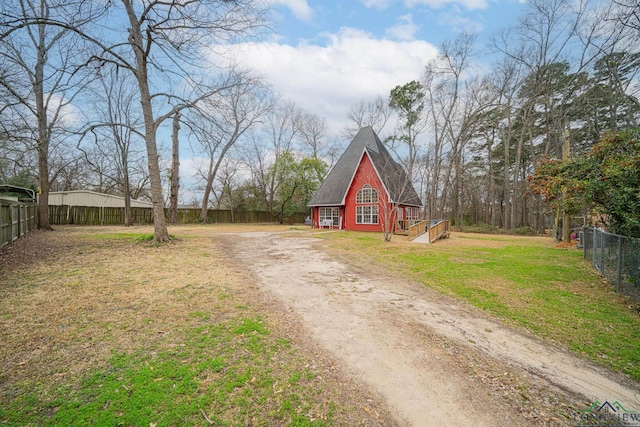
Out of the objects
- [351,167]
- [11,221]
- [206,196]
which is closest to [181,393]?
[11,221]

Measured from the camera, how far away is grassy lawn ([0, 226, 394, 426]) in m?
2.20

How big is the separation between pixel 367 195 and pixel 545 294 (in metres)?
15.1

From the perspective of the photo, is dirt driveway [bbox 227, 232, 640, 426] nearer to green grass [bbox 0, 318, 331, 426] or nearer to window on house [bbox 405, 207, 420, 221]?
green grass [bbox 0, 318, 331, 426]

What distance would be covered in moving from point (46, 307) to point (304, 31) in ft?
32.6

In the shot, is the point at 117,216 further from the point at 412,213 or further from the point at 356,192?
the point at 412,213

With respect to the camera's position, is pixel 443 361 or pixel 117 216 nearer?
pixel 443 361

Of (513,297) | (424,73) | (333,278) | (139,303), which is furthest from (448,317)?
(424,73)

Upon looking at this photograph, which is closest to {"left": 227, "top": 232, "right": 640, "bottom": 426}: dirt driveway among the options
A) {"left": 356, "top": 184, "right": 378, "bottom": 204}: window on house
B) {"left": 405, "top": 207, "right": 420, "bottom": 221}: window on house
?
{"left": 356, "top": 184, "right": 378, "bottom": 204}: window on house

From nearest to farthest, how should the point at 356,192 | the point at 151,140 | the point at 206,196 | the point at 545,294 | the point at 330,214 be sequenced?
the point at 545,294, the point at 151,140, the point at 356,192, the point at 330,214, the point at 206,196

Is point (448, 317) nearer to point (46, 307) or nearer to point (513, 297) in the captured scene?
point (513, 297)

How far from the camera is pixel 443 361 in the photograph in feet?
10.2

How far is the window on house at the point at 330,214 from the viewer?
22.9 meters

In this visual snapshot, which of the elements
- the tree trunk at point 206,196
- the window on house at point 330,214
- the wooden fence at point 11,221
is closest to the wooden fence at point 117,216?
the tree trunk at point 206,196

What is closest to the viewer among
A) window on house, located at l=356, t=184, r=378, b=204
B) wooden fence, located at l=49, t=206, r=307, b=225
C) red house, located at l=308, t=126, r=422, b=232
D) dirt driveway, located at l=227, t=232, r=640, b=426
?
dirt driveway, located at l=227, t=232, r=640, b=426
